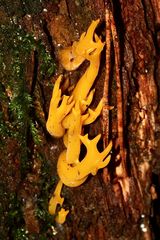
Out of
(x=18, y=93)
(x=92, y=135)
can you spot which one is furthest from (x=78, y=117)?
(x=18, y=93)

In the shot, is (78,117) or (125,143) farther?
(125,143)

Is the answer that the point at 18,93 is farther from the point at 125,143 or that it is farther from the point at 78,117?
the point at 125,143

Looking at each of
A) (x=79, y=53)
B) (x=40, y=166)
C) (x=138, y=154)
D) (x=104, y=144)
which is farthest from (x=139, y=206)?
(x=79, y=53)

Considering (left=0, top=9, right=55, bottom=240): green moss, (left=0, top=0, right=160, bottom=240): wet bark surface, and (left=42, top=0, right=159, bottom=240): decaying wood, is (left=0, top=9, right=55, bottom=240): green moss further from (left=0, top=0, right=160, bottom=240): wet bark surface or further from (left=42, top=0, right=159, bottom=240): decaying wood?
(left=42, top=0, right=159, bottom=240): decaying wood

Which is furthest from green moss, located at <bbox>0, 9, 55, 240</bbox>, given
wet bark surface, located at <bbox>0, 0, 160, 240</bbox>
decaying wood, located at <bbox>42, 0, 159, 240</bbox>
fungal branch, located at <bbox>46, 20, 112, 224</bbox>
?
decaying wood, located at <bbox>42, 0, 159, 240</bbox>

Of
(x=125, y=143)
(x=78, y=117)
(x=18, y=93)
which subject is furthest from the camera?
(x=125, y=143)

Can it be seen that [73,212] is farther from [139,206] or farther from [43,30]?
[43,30]
